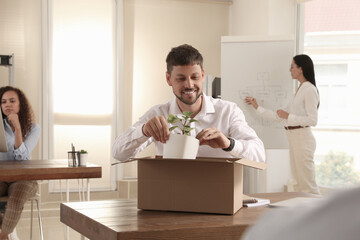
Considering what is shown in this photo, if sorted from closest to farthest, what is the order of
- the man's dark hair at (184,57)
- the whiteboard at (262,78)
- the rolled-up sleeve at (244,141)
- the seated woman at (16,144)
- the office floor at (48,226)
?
the rolled-up sleeve at (244,141), the man's dark hair at (184,57), the seated woman at (16,144), the office floor at (48,226), the whiteboard at (262,78)

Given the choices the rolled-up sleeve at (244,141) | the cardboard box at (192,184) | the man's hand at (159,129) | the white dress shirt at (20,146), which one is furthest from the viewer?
the white dress shirt at (20,146)

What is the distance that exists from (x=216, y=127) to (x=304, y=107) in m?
2.61

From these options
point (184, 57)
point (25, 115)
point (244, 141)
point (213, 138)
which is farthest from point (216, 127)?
point (25, 115)

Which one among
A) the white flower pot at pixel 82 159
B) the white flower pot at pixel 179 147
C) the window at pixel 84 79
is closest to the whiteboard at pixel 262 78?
the window at pixel 84 79

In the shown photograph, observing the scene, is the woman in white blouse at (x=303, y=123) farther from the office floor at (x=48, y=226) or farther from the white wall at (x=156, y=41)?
the office floor at (x=48, y=226)

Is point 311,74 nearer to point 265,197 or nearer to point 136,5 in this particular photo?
point 136,5

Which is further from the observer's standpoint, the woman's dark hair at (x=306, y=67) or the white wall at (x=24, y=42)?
the white wall at (x=24, y=42)

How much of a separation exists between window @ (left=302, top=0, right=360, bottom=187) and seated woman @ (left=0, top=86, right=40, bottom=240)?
3294 millimetres

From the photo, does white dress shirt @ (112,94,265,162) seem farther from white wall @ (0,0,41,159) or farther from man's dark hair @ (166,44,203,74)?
white wall @ (0,0,41,159)

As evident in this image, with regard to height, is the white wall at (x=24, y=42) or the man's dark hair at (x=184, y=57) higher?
the white wall at (x=24, y=42)

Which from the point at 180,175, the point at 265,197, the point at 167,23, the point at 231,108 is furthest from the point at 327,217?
the point at 167,23

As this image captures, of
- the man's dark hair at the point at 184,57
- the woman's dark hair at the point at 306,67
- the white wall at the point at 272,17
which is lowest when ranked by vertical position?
the man's dark hair at the point at 184,57

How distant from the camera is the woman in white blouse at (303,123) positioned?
15.1 feet

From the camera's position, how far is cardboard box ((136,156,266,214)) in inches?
53.5
